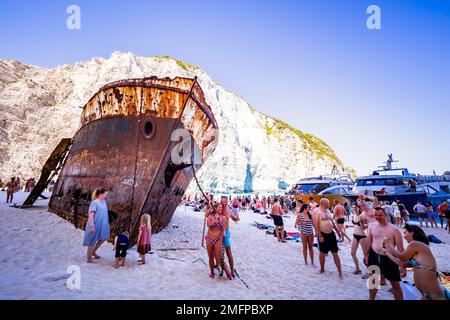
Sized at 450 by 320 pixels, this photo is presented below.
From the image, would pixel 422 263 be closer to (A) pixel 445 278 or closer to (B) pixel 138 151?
(A) pixel 445 278

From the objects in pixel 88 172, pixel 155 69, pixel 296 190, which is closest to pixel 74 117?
pixel 155 69

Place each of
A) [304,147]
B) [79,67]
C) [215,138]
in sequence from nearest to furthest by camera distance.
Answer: [215,138]
[79,67]
[304,147]

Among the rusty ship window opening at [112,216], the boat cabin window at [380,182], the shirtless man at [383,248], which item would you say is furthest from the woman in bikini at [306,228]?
the boat cabin window at [380,182]

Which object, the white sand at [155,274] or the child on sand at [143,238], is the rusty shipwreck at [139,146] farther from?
the white sand at [155,274]

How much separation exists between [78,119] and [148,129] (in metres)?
49.4

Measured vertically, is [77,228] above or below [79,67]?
below

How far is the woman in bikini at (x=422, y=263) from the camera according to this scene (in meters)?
2.71

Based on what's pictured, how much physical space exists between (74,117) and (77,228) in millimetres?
49071

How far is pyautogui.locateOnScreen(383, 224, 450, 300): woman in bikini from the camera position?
8.89 feet

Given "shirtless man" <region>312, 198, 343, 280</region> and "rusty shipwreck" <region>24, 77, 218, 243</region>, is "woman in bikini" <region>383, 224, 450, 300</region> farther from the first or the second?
"rusty shipwreck" <region>24, 77, 218, 243</region>
